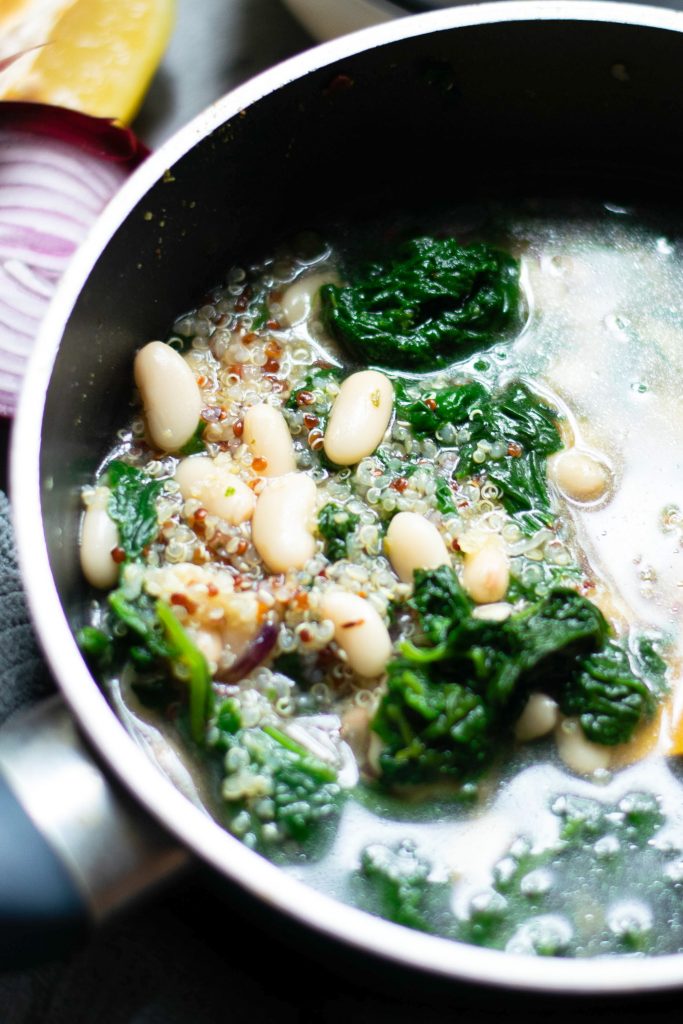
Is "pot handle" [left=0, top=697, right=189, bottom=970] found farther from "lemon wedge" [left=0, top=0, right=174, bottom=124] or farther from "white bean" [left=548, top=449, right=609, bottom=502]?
"lemon wedge" [left=0, top=0, right=174, bottom=124]

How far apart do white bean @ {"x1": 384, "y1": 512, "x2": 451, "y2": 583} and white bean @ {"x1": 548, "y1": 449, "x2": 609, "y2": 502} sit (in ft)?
0.62

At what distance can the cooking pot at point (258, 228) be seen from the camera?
0.82 meters

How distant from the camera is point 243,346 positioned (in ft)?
4.20

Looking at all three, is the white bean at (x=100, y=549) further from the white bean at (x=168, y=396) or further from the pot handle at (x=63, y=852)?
the pot handle at (x=63, y=852)

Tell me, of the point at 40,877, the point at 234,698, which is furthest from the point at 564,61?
the point at 40,877

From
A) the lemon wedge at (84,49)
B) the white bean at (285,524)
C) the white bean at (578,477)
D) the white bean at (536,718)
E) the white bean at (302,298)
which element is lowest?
the white bean at (536,718)

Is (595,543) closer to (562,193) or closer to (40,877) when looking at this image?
(562,193)

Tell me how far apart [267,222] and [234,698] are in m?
0.66

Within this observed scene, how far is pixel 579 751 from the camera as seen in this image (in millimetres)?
1072

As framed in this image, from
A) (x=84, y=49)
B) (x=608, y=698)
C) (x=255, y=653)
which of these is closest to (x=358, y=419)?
(x=255, y=653)

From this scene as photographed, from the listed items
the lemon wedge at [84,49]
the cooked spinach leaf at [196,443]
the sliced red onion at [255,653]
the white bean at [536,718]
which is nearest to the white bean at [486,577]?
the white bean at [536,718]

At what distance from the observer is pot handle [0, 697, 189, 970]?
A: 0.82 meters

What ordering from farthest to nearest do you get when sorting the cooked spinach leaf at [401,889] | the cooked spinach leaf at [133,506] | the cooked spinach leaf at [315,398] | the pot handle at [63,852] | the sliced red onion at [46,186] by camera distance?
the sliced red onion at [46,186] < the cooked spinach leaf at [315,398] < the cooked spinach leaf at [133,506] < the cooked spinach leaf at [401,889] < the pot handle at [63,852]

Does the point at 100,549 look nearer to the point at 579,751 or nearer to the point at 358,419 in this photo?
the point at 358,419
